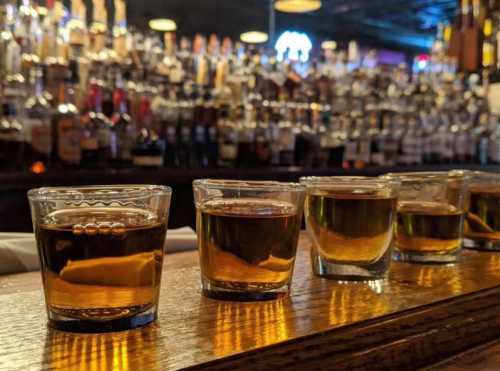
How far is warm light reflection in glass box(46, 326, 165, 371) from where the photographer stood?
1.24ft

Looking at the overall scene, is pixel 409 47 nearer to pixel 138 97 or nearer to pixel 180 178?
pixel 138 97

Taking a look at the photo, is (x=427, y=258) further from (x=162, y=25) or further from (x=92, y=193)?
(x=162, y=25)

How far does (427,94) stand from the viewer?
13.3 ft

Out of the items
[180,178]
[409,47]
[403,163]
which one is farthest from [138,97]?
[409,47]

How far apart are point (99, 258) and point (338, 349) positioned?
0.18m

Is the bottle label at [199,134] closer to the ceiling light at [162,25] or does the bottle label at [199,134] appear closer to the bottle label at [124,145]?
the bottle label at [124,145]

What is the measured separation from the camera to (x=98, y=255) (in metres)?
0.47

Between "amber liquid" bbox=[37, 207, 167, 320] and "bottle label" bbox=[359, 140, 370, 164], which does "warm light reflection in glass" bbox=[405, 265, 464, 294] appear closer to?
"amber liquid" bbox=[37, 207, 167, 320]

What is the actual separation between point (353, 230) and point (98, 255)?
0.92 ft

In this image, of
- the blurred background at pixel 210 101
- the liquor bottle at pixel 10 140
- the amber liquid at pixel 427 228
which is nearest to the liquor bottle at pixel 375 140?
the blurred background at pixel 210 101

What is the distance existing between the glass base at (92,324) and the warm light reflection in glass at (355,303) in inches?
5.8

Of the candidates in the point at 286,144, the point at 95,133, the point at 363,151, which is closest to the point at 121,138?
the point at 95,133

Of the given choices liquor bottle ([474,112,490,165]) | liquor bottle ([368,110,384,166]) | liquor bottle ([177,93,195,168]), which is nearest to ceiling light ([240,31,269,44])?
liquor bottle ([368,110,384,166])

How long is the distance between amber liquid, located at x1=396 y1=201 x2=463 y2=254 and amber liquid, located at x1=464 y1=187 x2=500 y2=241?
0.32ft
